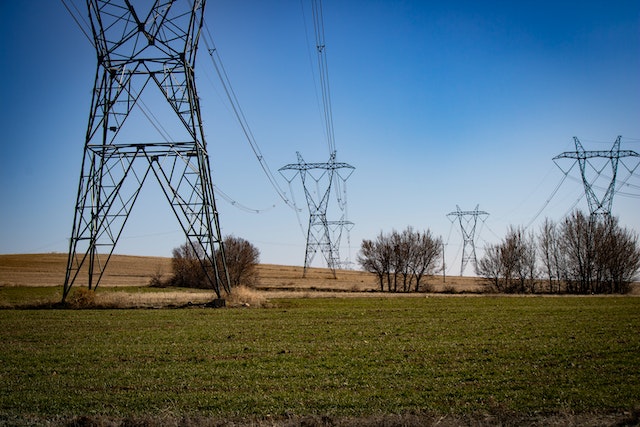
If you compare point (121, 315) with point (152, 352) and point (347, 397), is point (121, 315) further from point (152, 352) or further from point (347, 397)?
point (347, 397)

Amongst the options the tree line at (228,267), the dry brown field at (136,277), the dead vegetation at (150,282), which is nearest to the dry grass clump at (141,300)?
the dead vegetation at (150,282)

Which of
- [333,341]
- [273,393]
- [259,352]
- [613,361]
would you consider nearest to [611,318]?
[613,361]

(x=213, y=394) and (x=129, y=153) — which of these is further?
(x=129, y=153)

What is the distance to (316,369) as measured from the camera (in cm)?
1247

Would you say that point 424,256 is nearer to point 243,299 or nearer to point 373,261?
point 373,261

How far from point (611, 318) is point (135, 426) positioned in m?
24.2

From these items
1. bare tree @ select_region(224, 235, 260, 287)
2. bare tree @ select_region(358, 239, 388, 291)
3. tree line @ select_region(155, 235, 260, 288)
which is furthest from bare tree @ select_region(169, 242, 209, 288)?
bare tree @ select_region(358, 239, 388, 291)

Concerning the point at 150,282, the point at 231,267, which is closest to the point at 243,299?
the point at 231,267

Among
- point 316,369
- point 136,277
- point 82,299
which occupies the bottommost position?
point 316,369

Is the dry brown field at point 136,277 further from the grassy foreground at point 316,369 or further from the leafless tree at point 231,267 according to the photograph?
the grassy foreground at point 316,369

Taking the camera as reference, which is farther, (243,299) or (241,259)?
(241,259)

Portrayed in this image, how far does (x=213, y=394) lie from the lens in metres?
10.1

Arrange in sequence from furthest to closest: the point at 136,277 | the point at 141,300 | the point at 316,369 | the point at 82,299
A: the point at 136,277
the point at 141,300
the point at 82,299
the point at 316,369

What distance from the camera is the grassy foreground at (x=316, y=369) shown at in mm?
9250
